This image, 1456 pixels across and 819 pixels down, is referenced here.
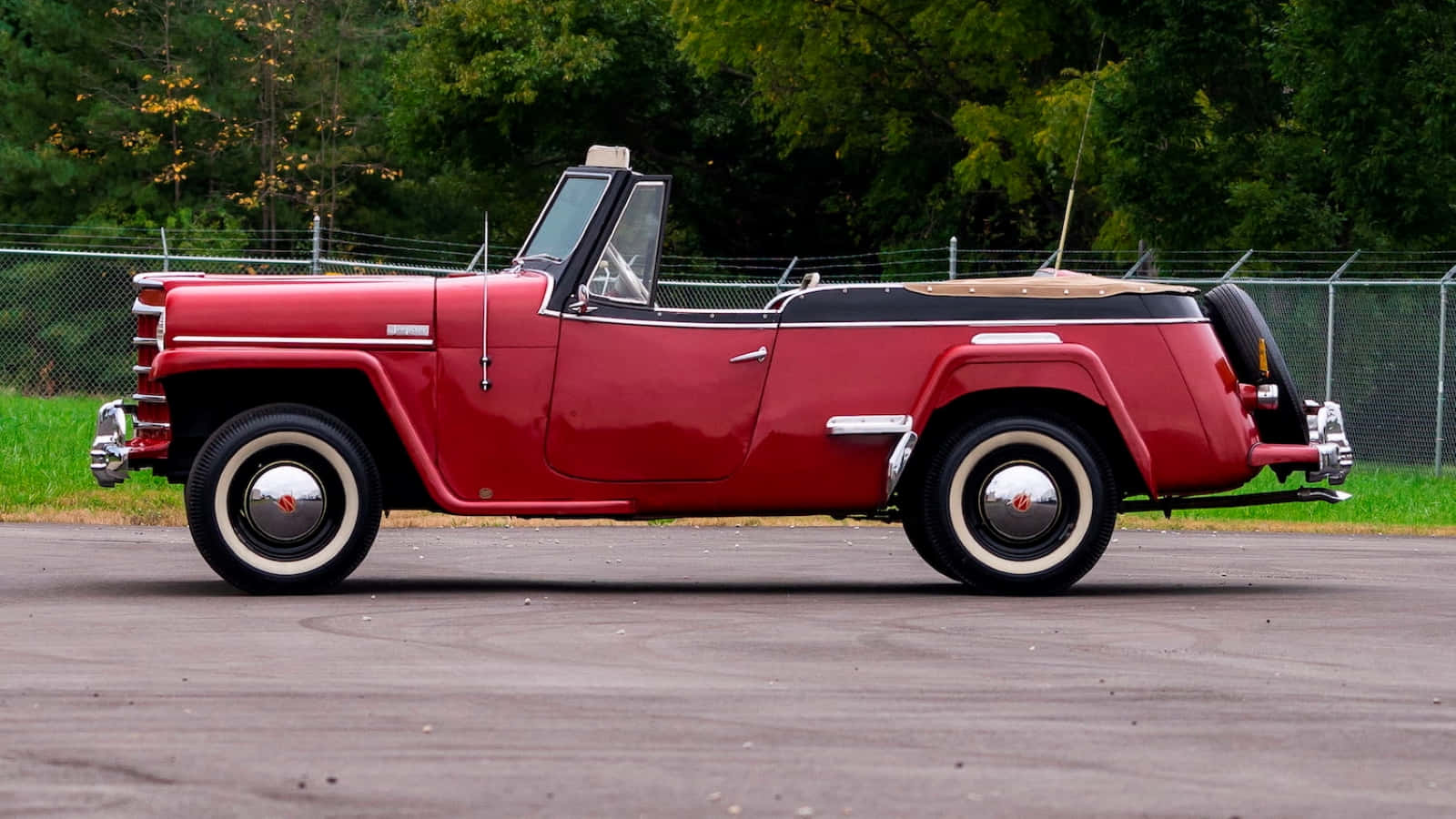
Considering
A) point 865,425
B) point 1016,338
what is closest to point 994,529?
point 865,425

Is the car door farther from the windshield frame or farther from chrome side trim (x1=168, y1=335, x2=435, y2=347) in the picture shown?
chrome side trim (x1=168, y1=335, x2=435, y2=347)

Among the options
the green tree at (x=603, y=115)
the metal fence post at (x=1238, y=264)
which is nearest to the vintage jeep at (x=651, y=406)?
the metal fence post at (x=1238, y=264)

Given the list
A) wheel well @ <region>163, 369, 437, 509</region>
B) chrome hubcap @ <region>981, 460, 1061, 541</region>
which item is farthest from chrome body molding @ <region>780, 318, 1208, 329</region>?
wheel well @ <region>163, 369, 437, 509</region>

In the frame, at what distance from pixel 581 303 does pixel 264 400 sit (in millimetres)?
1571

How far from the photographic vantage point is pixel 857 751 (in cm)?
598

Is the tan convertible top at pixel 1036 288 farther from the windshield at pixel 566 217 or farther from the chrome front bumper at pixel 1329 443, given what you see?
the windshield at pixel 566 217

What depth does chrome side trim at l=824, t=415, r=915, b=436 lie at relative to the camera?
9984 mm

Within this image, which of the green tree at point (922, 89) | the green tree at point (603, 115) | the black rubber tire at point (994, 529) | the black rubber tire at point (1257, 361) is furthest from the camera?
the green tree at point (603, 115)

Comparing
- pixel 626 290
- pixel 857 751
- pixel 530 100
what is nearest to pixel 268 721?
pixel 857 751

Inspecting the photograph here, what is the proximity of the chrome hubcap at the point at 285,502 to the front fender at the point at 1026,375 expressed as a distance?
2.80 m

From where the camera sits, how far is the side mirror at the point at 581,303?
393 inches

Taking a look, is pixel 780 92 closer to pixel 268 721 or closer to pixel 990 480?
pixel 990 480

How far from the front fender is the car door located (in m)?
0.83

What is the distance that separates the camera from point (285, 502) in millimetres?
9727
